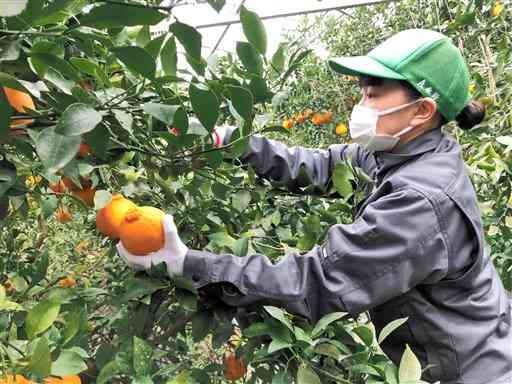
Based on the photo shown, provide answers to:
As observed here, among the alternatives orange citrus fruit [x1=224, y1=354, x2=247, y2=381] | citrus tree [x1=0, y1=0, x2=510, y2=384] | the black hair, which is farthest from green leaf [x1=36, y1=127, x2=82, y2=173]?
the black hair

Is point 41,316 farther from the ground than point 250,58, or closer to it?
closer to it

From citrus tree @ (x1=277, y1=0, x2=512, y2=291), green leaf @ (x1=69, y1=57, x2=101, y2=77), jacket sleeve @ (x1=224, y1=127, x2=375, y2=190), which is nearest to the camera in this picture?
green leaf @ (x1=69, y1=57, x2=101, y2=77)

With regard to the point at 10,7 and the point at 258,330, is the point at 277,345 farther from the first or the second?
the point at 10,7

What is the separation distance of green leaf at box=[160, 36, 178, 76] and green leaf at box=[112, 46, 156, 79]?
8 centimetres

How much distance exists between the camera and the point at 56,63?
56cm

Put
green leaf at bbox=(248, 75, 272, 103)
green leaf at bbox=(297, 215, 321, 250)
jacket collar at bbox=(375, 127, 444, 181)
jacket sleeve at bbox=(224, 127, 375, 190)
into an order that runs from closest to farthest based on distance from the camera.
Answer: green leaf at bbox=(248, 75, 272, 103) < green leaf at bbox=(297, 215, 321, 250) < jacket collar at bbox=(375, 127, 444, 181) < jacket sleeve at bbox=(224, 127, 375, 190)

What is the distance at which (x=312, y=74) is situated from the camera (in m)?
4.08

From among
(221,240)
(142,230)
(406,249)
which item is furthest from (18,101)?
(406,249)

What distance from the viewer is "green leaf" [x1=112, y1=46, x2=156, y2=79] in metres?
0.58

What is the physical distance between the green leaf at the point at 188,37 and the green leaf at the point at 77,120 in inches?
4.6

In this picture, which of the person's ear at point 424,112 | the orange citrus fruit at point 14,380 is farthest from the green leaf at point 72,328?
the person's ear at point 424,112

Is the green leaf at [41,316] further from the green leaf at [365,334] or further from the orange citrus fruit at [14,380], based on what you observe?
the green leaf at [365,334]

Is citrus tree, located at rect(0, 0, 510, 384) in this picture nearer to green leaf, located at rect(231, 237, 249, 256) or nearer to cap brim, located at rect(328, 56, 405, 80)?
green leaf, located at rect(231, 237, 249, 256)

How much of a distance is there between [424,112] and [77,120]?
2.63 ft
